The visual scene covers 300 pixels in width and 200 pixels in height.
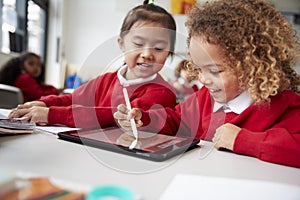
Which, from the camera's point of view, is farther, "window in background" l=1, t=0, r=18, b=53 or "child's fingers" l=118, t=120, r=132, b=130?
"window in background" l=1, t=0, r=18, b=53

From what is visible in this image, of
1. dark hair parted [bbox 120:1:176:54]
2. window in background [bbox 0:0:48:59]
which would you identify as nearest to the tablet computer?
dark hair parted [bbox 120:1:176:54]

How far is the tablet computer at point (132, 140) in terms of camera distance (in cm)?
45

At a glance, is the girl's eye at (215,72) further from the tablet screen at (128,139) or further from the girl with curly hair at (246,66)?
the tablet screen at (128,139)

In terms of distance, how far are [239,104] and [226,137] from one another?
13cm

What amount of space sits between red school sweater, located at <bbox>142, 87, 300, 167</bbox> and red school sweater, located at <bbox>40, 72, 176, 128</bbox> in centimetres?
5

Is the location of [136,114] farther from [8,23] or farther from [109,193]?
[8,23]

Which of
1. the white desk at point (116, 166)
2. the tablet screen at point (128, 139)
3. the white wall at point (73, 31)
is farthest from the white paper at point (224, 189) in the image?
the white wall at point (73, 31)

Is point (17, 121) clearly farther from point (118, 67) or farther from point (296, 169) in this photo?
point (296, 169)

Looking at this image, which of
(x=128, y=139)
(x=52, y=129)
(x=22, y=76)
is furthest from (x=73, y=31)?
(x=128, y=139)

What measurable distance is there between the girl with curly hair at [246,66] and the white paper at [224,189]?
6.6 inches

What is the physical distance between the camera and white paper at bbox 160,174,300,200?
31 cm

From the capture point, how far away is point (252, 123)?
0.62 m

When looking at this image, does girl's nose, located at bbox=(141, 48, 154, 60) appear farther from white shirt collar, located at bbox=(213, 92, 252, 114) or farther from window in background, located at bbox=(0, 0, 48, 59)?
window in background, located at bbox=(0, 0, 48, 59)

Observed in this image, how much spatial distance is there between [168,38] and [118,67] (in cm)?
21
